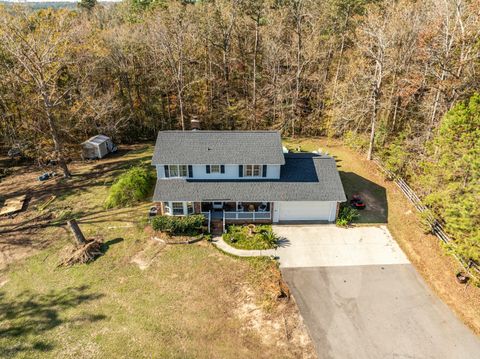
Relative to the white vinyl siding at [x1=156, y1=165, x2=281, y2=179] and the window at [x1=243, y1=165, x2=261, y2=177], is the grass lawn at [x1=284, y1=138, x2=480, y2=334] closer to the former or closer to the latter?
the white vinyl siding at [x1=156, y1=165, x2=281, y2=179]

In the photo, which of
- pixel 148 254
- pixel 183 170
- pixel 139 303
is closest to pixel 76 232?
pixel 148 254

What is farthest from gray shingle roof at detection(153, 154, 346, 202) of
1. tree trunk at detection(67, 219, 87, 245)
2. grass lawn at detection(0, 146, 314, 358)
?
tree trunk at detection(67, 219, 87, 245)

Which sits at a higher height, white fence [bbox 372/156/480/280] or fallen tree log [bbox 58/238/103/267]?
white fence [bbox 372/156/480/280]

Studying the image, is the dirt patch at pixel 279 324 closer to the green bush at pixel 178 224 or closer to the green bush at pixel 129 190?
the green bush at pixel 178 224

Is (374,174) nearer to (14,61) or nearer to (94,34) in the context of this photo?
(94,34)

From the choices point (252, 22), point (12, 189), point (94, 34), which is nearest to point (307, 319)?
point (12, 189)

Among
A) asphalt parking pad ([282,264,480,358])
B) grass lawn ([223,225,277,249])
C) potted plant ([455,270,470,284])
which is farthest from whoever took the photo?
grass lawn ([223,225,277,249])

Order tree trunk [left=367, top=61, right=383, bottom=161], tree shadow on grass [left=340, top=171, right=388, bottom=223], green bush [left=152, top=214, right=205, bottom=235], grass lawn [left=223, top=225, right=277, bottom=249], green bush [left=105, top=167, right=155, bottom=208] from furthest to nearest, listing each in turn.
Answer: tree trunk [left=367, top=61, right=383, bottom=161] → green bush [left=105, top=167, right=155, bottom=208] → tree shadow on grass [left=340, top=171, right=388, bottom=223] → green bush [left=152, top=214, right=205, bottom=235] → grass lawn [left=223, top=225, right=277, bottom=249]

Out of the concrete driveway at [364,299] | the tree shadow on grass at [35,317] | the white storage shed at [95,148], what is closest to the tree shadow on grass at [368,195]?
the concrete driveway at [364,299]
